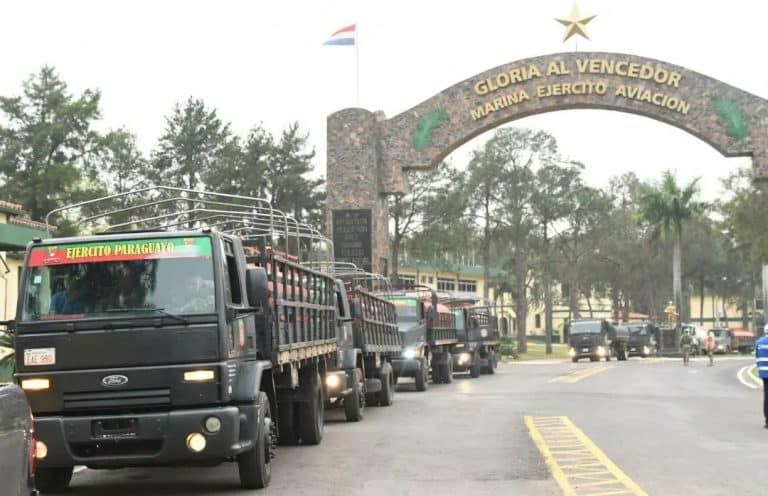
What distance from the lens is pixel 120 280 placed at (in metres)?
9.79

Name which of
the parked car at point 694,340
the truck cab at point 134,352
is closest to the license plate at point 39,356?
the truck cab at point 134,352

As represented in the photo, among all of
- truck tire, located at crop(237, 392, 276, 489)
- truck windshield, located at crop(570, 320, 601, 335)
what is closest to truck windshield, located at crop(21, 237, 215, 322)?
truck tire, located at crop(237, 392, 276, 489)

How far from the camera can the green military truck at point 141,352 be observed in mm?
9414

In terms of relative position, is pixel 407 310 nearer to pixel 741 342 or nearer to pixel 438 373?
pixel 438 373

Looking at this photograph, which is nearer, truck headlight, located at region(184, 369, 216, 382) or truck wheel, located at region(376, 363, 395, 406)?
truck headlight, located at region(184, 369, 216, 382)

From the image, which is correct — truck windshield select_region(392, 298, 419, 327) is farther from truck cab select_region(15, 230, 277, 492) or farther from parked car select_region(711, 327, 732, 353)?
parked car select_region(711, 327, 732, 353)

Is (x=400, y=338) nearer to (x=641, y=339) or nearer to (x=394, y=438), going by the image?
(x=394, y=438)

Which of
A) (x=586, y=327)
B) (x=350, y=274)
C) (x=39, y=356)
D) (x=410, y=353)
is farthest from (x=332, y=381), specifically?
(x=586, y=327)

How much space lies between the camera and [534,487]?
10.1 m

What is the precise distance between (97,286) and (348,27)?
27319 millimetres

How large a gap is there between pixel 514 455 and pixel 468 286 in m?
104

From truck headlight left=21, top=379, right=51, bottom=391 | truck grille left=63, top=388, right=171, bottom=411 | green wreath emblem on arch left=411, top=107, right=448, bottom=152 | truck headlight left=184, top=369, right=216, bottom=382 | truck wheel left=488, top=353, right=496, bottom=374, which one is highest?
green wreath emblem on arch left=411, top=107, right=448, bottom=152

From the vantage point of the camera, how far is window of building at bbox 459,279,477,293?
114963 millimetres

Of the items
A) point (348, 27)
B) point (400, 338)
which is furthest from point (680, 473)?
point (348, 27)
